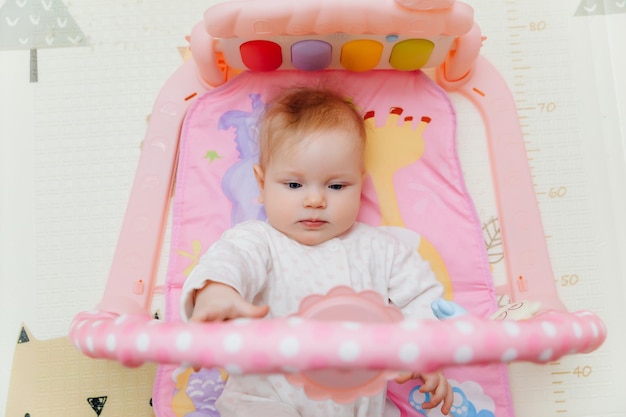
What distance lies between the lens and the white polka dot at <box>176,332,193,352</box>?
636mm

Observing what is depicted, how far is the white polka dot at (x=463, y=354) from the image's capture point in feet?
2.05

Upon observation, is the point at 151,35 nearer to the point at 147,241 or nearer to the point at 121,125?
the point at 121,125

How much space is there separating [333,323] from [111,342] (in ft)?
0.77

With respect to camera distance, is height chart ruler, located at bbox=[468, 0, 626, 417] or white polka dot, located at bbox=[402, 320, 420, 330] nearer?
white polka dot, located at bbox=[402, 320, 420, 330]

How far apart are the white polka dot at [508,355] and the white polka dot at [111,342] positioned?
390 millimetres

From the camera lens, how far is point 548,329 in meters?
0.67

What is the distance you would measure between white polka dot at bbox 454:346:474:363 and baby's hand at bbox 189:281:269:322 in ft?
0.79

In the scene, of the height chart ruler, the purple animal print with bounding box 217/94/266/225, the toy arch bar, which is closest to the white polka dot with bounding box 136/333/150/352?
the toy arch bar

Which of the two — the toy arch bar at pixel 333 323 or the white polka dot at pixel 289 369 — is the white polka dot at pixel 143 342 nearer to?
the toy arch bar at pixel 333 323

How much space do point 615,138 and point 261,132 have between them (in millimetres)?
672

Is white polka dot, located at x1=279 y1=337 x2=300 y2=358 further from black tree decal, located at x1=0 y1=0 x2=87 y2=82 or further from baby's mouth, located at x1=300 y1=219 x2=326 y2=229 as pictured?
black tree decal, located at x1=0 y1=0 x2=87 y2=82

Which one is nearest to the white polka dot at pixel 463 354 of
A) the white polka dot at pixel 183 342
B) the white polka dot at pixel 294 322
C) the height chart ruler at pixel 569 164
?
the white polka dot at pixel 294 322

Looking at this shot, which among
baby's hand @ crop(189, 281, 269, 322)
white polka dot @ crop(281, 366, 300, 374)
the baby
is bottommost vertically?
white polka dot @ crop(281, 366, 300, 374)

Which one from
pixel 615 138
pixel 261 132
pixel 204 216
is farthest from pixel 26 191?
pixel 615 138
